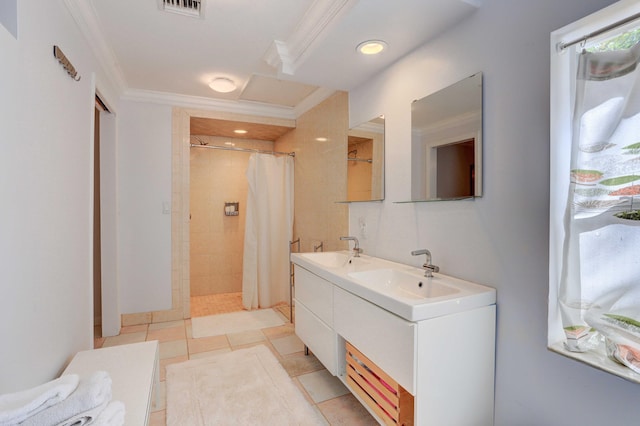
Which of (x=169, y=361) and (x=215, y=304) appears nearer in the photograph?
(x=169, y=361)

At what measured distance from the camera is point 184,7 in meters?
1.85

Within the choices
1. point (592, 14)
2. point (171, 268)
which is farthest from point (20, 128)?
point (171, 268)

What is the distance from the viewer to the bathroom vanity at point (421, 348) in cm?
130

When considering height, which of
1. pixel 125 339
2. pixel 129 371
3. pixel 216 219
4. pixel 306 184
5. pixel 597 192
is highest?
pixel 306 184

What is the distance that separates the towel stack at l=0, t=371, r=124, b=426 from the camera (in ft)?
2.97

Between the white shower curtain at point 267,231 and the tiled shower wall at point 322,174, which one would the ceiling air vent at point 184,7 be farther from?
the white shower curtain at point 267,231

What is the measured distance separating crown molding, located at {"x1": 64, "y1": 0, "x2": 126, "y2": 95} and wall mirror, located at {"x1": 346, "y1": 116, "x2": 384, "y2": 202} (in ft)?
6.17

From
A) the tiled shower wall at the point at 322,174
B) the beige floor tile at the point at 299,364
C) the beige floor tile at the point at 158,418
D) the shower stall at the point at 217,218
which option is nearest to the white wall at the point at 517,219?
the tiled shower wall at the point at 322,174

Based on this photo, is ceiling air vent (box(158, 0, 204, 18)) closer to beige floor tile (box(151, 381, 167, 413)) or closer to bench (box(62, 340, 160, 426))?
bench (box(62, 340, 160, 426))

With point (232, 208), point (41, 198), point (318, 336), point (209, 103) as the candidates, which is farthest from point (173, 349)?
point (209, 103)

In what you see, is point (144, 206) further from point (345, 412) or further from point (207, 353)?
point (345, 412)

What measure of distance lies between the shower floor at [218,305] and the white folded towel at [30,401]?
2.52m

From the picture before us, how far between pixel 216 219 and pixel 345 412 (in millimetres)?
3231

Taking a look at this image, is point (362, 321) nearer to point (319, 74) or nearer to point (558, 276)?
point (558, 276)
